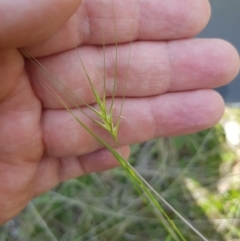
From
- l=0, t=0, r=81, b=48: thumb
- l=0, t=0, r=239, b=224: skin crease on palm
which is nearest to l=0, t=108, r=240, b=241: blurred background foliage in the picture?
l=0, t=0, r=239, b=224: skin crease on palm

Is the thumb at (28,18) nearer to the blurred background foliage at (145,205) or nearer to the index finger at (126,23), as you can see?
the index finger at (126,23)

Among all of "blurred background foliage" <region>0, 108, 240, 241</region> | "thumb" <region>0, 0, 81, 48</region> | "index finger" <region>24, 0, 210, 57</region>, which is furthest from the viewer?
"blurred background foliage" <region>0, 108, 240, 241</region>

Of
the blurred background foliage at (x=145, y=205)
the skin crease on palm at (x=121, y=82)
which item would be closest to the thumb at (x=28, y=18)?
the skin crease on palm at (x=121, y=82)

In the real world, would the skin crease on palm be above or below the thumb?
below

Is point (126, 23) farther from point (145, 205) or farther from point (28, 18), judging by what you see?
point (145, 205)

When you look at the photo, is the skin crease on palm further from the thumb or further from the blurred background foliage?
the blurred background foliage

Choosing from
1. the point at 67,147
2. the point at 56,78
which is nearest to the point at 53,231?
the point at 67,147
